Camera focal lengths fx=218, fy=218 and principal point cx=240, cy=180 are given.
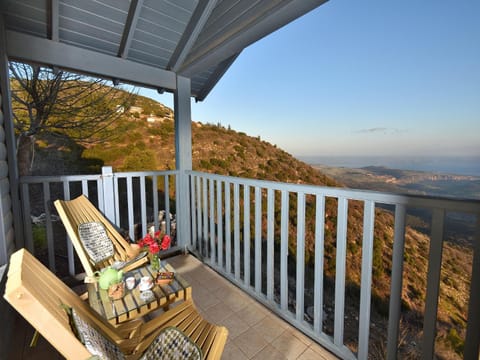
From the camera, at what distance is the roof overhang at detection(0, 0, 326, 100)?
6.37 feet

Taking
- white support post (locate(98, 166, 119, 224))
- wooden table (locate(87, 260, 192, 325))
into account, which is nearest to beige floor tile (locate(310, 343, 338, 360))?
wooden table (locate(87, 260, 192, 325))

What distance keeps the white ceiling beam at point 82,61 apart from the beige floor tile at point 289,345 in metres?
3.12

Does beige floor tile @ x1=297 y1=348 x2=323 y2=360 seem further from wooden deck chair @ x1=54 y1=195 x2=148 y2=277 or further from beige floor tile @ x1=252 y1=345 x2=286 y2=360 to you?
wooden deck chair @ x1=54 y1=195 x2=148 y2=277

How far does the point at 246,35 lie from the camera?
2.10 m

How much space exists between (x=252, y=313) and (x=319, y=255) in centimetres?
90

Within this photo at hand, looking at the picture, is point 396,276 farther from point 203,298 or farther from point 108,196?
point 108,196

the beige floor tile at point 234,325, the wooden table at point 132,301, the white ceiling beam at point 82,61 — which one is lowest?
the beige floor tile at point 234,325

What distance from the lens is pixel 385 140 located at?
147 inches

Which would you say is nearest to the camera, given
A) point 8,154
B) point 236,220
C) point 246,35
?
point 8,154

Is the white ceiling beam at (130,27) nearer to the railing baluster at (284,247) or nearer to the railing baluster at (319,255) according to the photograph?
the railing baluster at (284,247)

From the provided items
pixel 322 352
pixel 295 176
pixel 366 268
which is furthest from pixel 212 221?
pixel 295 176

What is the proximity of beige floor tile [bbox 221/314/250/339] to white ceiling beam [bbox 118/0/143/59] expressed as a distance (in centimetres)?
299

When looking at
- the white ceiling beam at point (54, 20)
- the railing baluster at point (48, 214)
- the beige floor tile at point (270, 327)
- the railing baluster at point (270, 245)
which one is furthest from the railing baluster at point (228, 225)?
the white ceiling beam at point (54, 20)

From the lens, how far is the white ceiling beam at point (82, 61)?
6.80ft
